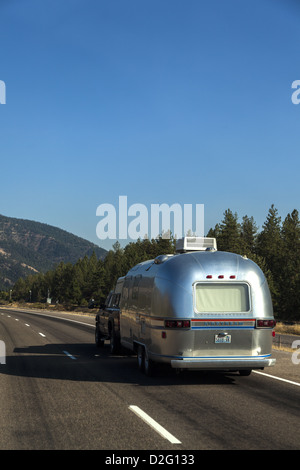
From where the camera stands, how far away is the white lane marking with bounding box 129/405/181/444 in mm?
7109

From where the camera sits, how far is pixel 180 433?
7.40m

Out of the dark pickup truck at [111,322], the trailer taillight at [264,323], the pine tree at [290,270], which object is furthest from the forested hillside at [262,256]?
the trailer taillight at [264,323]

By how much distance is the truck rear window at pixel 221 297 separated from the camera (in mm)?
11708

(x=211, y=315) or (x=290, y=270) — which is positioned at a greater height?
(x=290, y=270)

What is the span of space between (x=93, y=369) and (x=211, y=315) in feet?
13.8

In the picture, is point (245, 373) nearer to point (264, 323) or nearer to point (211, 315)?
point (264, 323)

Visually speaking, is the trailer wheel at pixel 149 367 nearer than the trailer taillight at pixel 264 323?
No

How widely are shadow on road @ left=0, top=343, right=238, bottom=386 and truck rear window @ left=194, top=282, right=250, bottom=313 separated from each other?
1715 millimetres

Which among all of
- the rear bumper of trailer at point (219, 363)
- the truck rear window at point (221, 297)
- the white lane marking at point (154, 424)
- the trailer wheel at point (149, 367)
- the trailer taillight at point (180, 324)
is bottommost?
the white lane marking at point (154, 424)

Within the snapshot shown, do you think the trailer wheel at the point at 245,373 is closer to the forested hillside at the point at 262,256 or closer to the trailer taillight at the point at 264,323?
the trailer taillight at the point at 264,323

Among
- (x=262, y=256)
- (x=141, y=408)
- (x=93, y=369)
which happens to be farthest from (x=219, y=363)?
(x=262, y=256)

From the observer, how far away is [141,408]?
360 inches

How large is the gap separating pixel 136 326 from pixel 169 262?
2.54m
